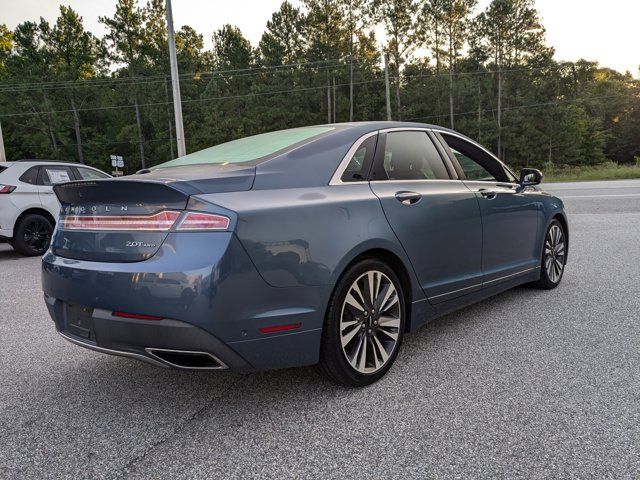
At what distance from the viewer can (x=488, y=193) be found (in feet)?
13.2

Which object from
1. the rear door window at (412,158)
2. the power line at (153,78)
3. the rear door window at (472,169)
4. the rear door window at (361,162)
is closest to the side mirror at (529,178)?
the rear door window at (472,169)

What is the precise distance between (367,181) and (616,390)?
1838 millimetres

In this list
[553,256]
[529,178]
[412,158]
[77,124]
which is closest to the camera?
[412,158]

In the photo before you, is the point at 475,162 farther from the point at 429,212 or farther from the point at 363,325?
the point at 363,325

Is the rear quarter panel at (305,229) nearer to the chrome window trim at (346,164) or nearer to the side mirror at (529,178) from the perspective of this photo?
the chrome window trim at (346,164)

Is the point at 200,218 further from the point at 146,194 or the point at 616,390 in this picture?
the point at 616,390

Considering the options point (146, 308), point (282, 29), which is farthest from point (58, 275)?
point (282, 29)

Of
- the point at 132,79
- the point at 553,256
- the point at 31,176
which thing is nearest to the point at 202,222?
the point at 553,256

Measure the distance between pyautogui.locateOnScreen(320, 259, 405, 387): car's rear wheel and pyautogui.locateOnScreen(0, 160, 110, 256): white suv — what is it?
761 centimetres

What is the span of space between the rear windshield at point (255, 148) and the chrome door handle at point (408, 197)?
64 cm

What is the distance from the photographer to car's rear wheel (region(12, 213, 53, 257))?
340 inches

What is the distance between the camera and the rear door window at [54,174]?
9016 millimetres

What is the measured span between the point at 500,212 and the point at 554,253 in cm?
139

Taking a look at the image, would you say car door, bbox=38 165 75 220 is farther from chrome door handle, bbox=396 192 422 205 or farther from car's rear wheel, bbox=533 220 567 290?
car's rear wheel, bbox=533 220 567 290
